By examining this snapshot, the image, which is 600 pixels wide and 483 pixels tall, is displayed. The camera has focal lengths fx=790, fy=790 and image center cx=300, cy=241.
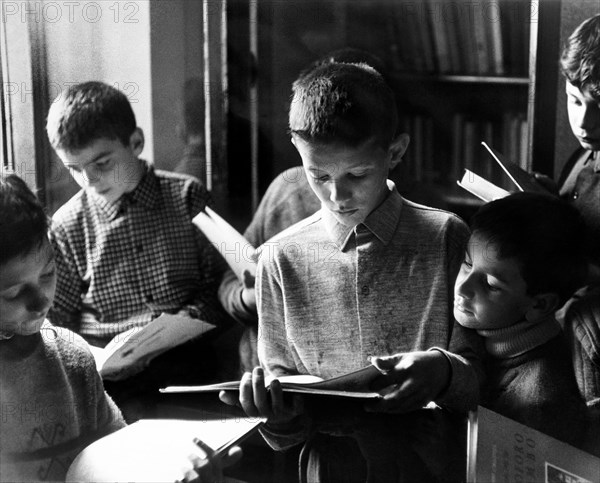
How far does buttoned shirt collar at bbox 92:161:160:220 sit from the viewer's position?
1.23m

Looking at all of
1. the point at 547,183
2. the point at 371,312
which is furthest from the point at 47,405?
the point at 547,183

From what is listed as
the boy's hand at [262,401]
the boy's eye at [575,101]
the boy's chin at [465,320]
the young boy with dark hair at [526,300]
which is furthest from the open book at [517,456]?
the boy's eye at [575,101]

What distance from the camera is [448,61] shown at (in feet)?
4.05

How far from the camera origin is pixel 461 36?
1.23m

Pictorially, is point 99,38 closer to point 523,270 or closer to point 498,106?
point 498,106

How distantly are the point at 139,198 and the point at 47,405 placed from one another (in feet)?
1.12

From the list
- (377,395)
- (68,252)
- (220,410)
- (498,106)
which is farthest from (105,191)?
(498,106)

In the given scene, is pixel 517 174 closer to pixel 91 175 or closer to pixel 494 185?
pixel 494 185

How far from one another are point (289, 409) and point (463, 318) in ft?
0.98

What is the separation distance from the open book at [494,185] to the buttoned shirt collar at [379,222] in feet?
0.38

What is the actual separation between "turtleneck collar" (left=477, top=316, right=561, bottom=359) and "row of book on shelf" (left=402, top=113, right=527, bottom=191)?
223 mm

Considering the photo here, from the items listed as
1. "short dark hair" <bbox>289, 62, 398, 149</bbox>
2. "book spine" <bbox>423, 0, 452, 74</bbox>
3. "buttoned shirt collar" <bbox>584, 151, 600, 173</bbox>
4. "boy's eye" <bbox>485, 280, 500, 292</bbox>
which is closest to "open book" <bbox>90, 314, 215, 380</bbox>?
"short dark hair" <bbox>289, 62, 398, 149</bbox>

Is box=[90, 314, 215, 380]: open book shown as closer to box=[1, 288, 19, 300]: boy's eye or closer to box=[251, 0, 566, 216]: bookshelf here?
box=[1, 288, 19, 300]: boy's eye

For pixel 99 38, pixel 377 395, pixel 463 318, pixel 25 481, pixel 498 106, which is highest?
pixel 99 38
